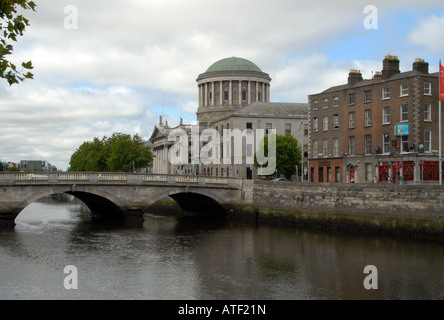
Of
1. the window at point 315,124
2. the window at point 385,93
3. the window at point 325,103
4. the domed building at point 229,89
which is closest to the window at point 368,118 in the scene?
the window at point 385,93

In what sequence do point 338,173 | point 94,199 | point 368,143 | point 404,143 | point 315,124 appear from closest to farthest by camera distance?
point 404,143
point 368,143
point 94,199
point 338,173
point 315,124

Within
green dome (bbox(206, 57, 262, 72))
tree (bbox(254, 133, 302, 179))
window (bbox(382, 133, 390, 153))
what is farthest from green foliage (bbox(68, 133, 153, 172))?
window (bbox(382, 133, 390, 153))

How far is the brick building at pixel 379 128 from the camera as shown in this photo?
46.7m

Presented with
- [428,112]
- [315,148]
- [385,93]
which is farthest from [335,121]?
[428,112]

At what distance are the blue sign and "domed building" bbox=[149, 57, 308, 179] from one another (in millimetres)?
43858

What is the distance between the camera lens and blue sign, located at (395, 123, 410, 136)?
47062 millimetres

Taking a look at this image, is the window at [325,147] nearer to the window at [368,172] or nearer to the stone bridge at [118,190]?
the window at [368,172]

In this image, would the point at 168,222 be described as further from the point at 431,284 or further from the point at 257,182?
the point at 431,284

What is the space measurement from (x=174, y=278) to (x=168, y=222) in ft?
91.6

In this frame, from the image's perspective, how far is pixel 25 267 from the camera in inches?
1106

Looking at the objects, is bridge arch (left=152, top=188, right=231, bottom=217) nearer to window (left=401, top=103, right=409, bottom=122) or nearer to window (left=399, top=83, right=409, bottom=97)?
window (left=401, top=103, right=409, bottom=122)

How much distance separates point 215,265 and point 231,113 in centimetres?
7085

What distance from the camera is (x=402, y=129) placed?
47.4m

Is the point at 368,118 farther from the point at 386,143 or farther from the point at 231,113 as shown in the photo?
the point at 231,113
